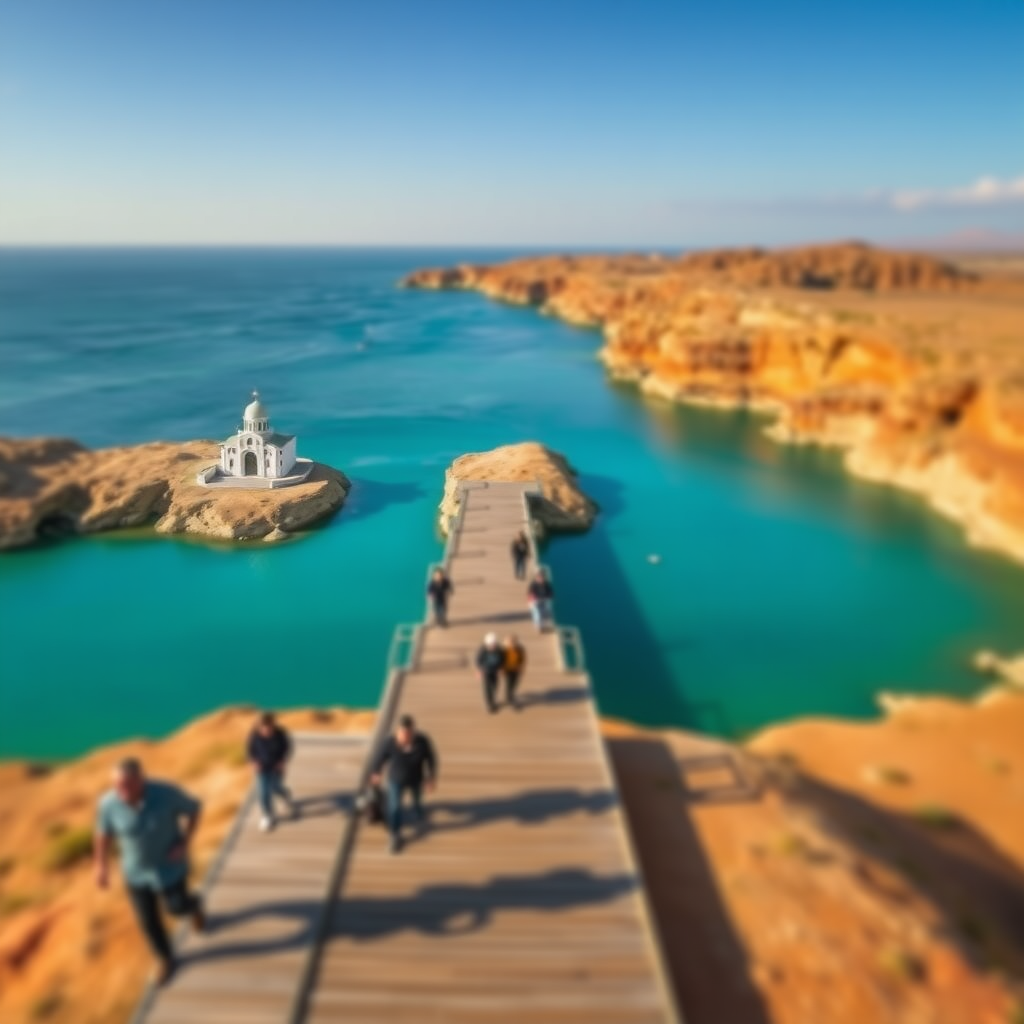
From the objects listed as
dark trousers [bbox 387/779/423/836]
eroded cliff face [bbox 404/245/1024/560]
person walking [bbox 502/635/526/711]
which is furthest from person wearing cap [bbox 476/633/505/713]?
eroded cliff face [bbox 404/245/1024/560]

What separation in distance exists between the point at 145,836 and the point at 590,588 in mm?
19554

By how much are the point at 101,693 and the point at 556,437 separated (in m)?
33.6

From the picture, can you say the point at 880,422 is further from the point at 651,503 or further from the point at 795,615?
the point at 795,615

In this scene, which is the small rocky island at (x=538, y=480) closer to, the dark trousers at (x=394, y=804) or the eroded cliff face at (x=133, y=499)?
the eroded cliff face at (x=133, y=499)

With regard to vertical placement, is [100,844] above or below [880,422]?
above

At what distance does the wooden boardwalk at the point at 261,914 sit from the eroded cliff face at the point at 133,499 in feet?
Answer: 70.3

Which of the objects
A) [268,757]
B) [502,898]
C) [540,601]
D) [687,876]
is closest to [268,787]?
[268,757]

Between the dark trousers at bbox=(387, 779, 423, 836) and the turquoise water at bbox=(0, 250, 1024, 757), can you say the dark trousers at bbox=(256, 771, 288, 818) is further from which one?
the turquoise water at bbox=(0, 250, 1024, 757)

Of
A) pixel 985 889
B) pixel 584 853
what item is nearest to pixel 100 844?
pixel 584 853

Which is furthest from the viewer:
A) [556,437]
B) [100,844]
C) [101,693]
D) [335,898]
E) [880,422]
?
[556,437]

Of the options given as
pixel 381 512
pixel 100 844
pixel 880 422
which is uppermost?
pixel 100 844

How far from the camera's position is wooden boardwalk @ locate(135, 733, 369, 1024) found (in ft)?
26.7

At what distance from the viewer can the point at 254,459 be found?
35.1 m

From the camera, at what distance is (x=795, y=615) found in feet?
79.0
